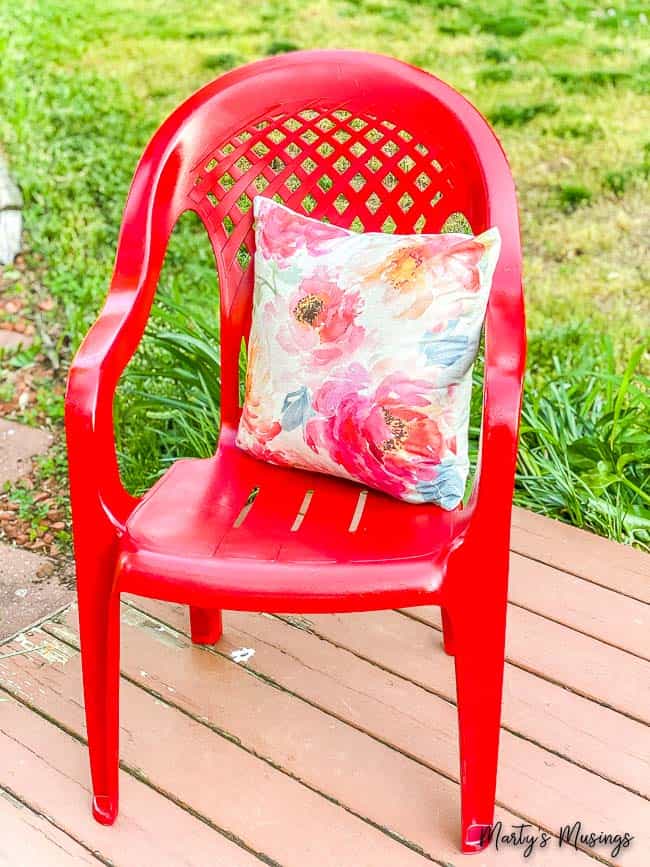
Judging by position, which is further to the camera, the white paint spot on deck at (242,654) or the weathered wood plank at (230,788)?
the white paint spot on deck at (242,654)

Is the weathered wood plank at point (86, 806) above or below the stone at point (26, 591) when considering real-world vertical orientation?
above

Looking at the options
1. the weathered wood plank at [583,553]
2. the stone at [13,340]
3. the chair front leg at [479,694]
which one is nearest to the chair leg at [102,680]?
the chair front leg at [479,694]

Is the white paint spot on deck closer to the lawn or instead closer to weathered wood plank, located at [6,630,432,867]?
weathered wood plank, located at [6,630,432,867]

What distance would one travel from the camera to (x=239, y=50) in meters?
5.30

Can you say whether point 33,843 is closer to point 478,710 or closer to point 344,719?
point 344,719

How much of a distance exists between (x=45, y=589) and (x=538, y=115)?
117 inches

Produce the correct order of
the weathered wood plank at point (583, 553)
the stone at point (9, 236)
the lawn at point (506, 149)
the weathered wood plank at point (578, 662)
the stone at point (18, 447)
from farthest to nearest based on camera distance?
the stone at point (9, 236) → the stone at point (18, 447) → the lawn at point (506, 149) → the weathered wood plank at point (583, 553) → the weathered wood plank at point (578, 662)

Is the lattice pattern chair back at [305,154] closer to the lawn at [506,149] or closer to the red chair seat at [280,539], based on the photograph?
the red chair seat at [280,539]

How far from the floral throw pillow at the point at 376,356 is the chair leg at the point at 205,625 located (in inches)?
14.0

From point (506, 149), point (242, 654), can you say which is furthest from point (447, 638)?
point (506, 149)

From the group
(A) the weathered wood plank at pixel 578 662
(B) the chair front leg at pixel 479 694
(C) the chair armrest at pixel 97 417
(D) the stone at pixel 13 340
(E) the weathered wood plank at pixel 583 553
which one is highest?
(C) the chair armrest at pixel 97 417

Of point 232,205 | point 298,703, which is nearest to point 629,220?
point 232,205

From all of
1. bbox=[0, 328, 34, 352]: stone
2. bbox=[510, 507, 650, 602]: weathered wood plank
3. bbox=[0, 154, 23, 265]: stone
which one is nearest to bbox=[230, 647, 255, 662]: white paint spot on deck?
bbox=[510, 507, 650, 602]: weathered wood plank

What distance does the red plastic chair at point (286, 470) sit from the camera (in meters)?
1.53
